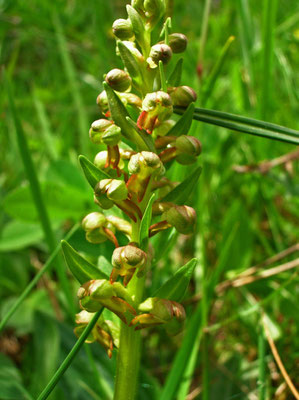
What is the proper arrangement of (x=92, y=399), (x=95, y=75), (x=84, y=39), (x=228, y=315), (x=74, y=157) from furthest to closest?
(x=84, y=39), (x=95, y=75), (x=74, y=157), (x=228, y=315), (x=92, y=399)

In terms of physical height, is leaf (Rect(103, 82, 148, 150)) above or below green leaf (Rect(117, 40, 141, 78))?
below

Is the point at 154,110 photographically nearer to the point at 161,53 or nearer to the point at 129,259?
the point at 161,53

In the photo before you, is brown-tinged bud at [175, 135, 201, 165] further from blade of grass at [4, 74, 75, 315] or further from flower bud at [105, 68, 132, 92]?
blade of grass at [4, 74, 75, 315]

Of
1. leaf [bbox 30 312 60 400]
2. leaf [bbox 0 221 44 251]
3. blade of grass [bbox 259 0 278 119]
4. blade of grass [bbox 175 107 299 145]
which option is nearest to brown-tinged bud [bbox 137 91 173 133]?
blade of grass [bbox 175 107 299 145]

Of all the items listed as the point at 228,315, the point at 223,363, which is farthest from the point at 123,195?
the point at 228,315

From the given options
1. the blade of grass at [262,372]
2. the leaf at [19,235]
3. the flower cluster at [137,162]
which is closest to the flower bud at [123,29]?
the flower cluster at [137,162]

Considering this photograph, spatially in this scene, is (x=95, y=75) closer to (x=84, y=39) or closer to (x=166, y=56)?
(x=84, y=39)
